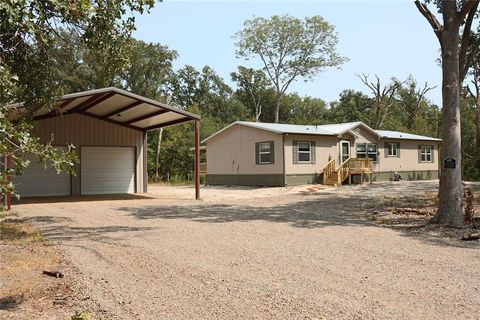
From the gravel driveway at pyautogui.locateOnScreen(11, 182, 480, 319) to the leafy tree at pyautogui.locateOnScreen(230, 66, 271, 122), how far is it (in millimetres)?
45670

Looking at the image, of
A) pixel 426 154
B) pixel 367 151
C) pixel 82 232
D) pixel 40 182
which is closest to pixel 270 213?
pixel 82 232

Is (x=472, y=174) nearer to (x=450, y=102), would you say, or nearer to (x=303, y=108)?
(x=450, y=102)

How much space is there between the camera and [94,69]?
33.8 m

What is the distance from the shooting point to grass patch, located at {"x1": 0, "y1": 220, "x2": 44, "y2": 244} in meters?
7.32

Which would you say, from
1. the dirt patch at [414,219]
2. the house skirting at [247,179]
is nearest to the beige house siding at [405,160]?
the house skirting at [247,179]

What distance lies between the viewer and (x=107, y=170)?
18359 mm

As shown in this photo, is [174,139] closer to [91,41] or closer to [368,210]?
[368,210]

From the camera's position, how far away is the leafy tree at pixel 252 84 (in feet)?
177

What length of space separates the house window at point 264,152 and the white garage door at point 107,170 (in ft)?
21.4

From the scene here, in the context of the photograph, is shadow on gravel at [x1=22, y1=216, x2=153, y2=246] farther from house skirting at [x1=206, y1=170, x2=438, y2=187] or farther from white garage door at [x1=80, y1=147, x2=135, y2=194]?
house skirting at [x1=206, y1=170, x2=438, y2=187]

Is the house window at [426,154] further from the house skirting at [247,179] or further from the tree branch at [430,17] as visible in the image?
the tree branch at [430,17]

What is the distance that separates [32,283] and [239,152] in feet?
63.1

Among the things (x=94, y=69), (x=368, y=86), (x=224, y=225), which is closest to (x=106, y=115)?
(x=224, y=225)

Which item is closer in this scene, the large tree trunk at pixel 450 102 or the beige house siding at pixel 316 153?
the large tree trunk at pixel 450 102
